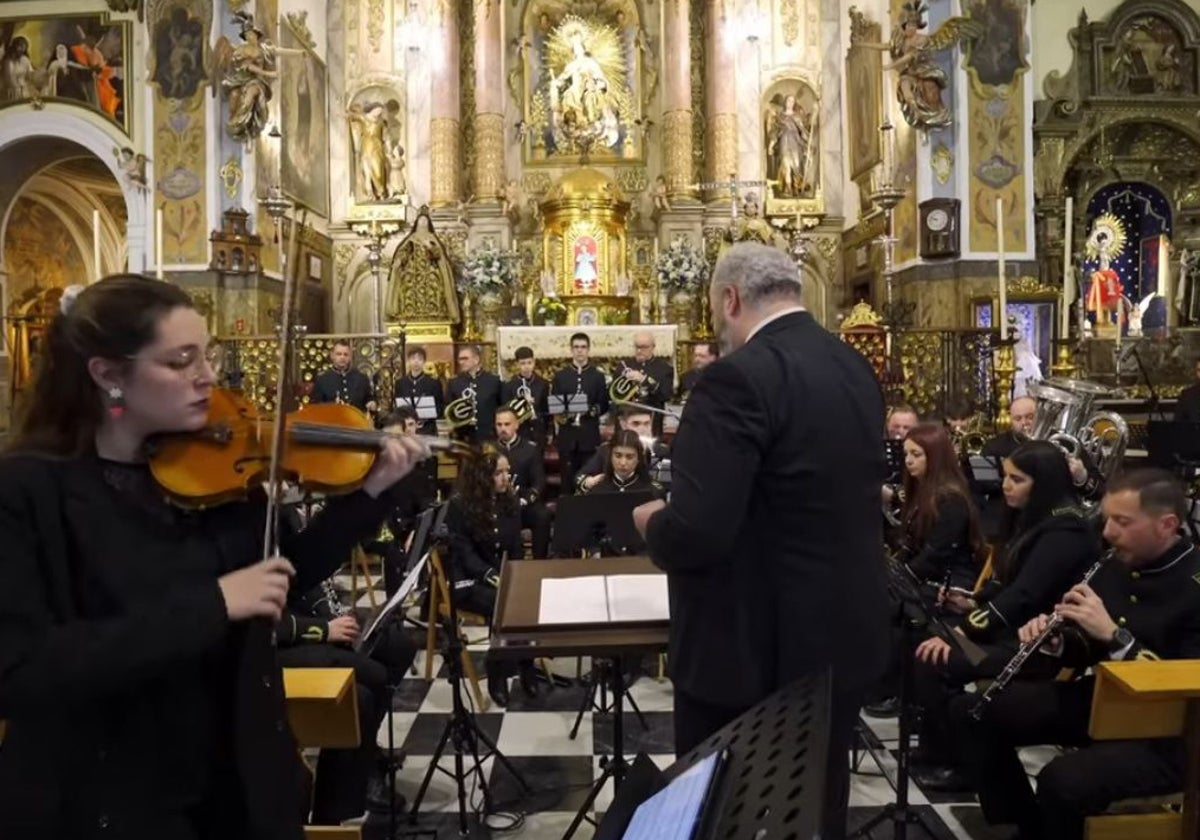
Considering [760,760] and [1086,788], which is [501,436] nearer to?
[1086,788]

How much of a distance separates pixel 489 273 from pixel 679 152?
4155 mm

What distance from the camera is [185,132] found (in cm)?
1300

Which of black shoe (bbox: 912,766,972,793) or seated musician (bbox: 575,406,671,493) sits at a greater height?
seated musician (bbox: 575,406,671,493)

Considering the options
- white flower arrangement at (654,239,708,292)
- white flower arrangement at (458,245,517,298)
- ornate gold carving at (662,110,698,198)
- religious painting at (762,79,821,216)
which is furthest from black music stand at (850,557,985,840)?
religious painting at (762,79,821,216)

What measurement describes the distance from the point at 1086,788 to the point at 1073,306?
1204cm

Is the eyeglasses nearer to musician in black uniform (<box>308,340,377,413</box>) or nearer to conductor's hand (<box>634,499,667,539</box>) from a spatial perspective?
conductor's hand (<box>634,499,667,539</box>)

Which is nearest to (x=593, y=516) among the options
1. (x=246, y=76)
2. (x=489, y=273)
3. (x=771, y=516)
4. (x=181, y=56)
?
(x=771, y=516)

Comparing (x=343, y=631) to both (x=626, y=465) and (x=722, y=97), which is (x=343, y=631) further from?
(x=722, y=97)

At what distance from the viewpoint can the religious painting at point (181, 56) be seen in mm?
12992

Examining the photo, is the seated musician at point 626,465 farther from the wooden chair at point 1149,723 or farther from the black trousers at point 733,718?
the black trousers at point 733,718

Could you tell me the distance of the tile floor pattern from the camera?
3680 millimetres

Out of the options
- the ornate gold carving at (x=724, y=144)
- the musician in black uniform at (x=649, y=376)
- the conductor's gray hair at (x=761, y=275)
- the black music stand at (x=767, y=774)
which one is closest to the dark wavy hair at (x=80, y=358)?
the black music stand at (x=767, y=774)

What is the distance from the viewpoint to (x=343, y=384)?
32.6 feet

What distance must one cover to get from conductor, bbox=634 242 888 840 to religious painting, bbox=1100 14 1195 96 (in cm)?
1415
